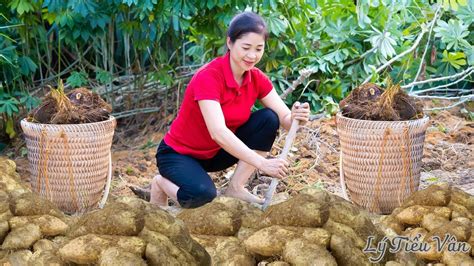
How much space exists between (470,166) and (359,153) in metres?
1.14

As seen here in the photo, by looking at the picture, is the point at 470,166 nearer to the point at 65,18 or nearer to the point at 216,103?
the point at 216,103

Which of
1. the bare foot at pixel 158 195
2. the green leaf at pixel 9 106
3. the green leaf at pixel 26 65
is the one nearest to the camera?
the bare foot at pixel 158 195

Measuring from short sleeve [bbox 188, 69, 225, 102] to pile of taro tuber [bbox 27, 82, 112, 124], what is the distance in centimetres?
61

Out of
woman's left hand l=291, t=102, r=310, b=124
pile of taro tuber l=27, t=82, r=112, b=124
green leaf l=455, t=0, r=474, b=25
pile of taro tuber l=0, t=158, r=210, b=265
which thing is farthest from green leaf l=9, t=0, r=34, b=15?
green leaf l=455, t=0, r=474, b=25

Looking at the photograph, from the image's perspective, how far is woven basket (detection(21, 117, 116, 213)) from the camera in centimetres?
341

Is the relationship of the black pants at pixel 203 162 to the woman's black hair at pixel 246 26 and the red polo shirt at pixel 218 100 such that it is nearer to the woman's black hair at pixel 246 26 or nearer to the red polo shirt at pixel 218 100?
the red polo shirt at pixel 218 100

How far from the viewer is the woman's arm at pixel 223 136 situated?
2.97 meters

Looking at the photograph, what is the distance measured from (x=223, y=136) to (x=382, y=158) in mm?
770

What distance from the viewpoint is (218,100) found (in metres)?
3.09

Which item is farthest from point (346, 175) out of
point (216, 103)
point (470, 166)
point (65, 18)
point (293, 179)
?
point (65, 18)

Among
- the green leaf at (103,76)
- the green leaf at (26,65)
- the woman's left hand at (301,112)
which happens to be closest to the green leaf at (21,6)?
the green leaf at (26,65)

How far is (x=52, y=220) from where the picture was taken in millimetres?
1782

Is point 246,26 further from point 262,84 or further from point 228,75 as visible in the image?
point 262,84

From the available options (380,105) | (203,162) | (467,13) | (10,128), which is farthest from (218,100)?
(467,13)
